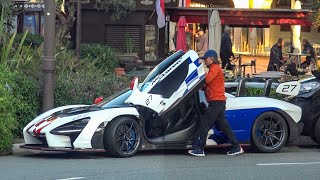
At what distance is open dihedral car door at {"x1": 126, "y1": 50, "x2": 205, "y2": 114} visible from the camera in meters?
10.7

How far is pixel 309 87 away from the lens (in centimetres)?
1263

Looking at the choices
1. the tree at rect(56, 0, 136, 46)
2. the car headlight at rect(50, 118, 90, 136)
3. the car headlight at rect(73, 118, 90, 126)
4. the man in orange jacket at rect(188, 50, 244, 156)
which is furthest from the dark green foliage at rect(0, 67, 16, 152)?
the tree at rect(56, 0, 136, 46)

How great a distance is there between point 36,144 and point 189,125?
2399 mm

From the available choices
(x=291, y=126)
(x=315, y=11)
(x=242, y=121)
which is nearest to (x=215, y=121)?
(x=242, y=121)

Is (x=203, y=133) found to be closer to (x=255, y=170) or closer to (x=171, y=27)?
(x=255, y=170)

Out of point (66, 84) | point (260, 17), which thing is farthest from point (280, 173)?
point (260, 17)

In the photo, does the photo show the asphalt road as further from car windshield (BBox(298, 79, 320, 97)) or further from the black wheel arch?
car windshield (BBox(298, 79, 320, 97))

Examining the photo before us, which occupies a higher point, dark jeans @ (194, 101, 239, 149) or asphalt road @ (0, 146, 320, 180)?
dark jeans @ (194, 101, 239, 149)

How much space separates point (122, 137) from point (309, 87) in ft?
12.8

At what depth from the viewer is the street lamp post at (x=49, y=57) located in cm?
1259

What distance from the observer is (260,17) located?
2166 cm

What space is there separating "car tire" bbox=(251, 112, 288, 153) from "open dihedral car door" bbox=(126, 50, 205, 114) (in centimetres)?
132

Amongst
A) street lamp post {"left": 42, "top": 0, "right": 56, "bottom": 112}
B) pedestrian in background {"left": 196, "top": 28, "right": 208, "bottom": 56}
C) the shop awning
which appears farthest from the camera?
pedestrian in background {"left": 196, "top": 28, "right": 208, "bottom": 56}

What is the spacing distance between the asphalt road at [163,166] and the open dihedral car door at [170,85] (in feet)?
2.82
